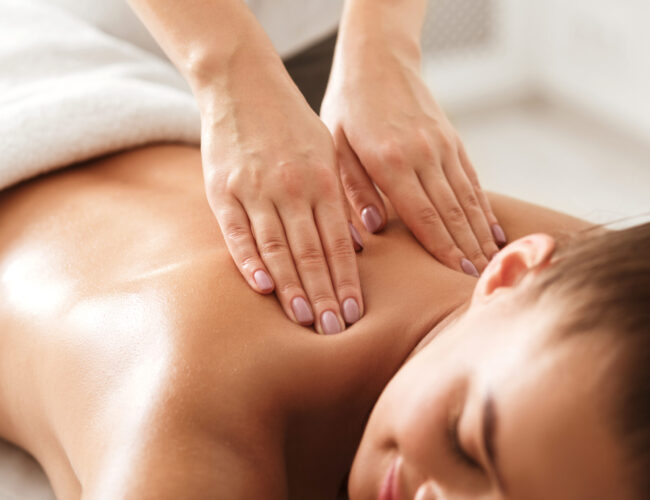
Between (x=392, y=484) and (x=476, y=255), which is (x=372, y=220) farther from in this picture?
(x=392, y=484)

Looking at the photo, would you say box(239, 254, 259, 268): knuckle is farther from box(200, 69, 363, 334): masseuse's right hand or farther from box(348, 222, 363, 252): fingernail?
box(348, 222, 363, 252): fingernail

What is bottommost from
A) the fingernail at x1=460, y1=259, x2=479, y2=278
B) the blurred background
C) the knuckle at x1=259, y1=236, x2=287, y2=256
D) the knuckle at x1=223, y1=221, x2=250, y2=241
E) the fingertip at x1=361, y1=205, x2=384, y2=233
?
the blurred background

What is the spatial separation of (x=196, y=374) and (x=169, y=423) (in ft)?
0.18

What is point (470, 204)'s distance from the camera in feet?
3.59

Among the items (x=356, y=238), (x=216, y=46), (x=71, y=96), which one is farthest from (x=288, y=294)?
(x=71, y=96)

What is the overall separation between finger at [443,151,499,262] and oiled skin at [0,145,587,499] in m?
0.05

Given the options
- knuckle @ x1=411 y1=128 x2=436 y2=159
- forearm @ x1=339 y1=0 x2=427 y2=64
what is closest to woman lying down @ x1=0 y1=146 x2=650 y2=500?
knuckle @ x1=411 y1=128 x2=436 y2=159

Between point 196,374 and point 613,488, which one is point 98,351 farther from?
point 613,488

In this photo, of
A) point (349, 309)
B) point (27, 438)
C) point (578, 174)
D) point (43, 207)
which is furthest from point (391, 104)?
point (578, 174)

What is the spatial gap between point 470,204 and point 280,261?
272mm

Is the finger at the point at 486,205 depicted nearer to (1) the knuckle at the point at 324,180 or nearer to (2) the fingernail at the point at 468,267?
(2) the fingernail at the point at 468,267

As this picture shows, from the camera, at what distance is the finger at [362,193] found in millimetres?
1077

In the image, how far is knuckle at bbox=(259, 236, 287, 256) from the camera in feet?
3.17

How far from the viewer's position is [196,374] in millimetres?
851
